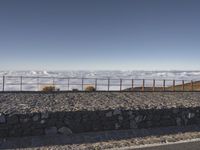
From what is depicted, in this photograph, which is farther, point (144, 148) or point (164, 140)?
point (164, 140)

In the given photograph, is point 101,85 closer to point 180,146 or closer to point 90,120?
point 90,120

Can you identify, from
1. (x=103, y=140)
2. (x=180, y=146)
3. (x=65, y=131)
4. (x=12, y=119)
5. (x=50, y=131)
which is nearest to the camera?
(x=180, y=146)

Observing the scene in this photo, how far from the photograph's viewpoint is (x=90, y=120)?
11.0m

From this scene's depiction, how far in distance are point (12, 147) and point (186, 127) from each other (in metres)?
7.26

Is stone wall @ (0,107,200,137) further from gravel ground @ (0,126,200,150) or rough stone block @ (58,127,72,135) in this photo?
gravel ground @ (0,126,200,150)

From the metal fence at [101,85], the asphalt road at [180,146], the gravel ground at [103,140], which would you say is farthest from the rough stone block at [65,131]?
the metal fence at [101,85]

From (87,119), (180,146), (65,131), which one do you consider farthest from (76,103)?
(180,146)

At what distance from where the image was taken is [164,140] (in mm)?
9570

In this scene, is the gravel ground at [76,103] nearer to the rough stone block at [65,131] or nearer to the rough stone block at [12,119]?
the rough stone block at [12,119]

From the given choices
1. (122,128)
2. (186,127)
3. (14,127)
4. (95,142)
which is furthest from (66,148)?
(186,127)

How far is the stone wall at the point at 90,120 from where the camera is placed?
10062 millimetres

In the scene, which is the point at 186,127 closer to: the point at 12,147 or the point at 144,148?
the point at 144,148

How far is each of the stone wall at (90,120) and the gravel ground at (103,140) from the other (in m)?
0.37

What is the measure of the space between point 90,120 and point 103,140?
1.48 meters
